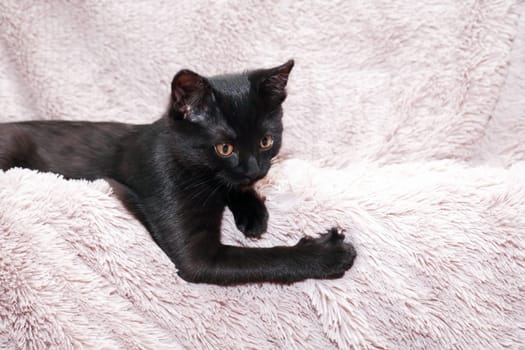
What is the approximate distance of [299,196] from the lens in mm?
1198

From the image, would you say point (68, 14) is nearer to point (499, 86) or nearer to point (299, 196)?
point (299, 196)

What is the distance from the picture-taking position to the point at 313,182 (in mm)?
1230

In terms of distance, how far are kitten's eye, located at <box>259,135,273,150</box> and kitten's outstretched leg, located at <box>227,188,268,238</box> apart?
13cm

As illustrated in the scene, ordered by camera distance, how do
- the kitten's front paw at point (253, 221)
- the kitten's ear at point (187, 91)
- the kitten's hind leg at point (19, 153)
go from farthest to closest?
the kitten's hind leg at point (19, 153), the kitten's front paw at point (253, 221), the kitten's ear at point (187, 91)

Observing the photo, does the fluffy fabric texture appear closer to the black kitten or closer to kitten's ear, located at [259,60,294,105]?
the black kitten

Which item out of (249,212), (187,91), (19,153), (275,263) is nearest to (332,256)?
(275,263)

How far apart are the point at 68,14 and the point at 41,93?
0.91ft

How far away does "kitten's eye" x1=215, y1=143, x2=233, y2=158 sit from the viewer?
1.14 m

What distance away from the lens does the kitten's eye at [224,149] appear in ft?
3.72

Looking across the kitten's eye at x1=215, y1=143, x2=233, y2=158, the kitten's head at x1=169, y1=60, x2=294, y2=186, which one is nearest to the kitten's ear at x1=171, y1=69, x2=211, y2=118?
the kitten's head at x1=169, y1=60, x2=294, y2=186

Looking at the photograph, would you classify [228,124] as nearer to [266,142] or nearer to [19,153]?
[266,142]

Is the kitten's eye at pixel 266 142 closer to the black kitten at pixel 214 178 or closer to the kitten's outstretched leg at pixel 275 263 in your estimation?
the black kitten at pixel 214 178

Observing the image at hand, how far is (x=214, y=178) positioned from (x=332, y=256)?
33 cm

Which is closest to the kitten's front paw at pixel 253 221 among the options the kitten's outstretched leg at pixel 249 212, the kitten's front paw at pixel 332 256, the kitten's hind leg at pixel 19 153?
the kitten's outstretched leg at pixel 249 212
